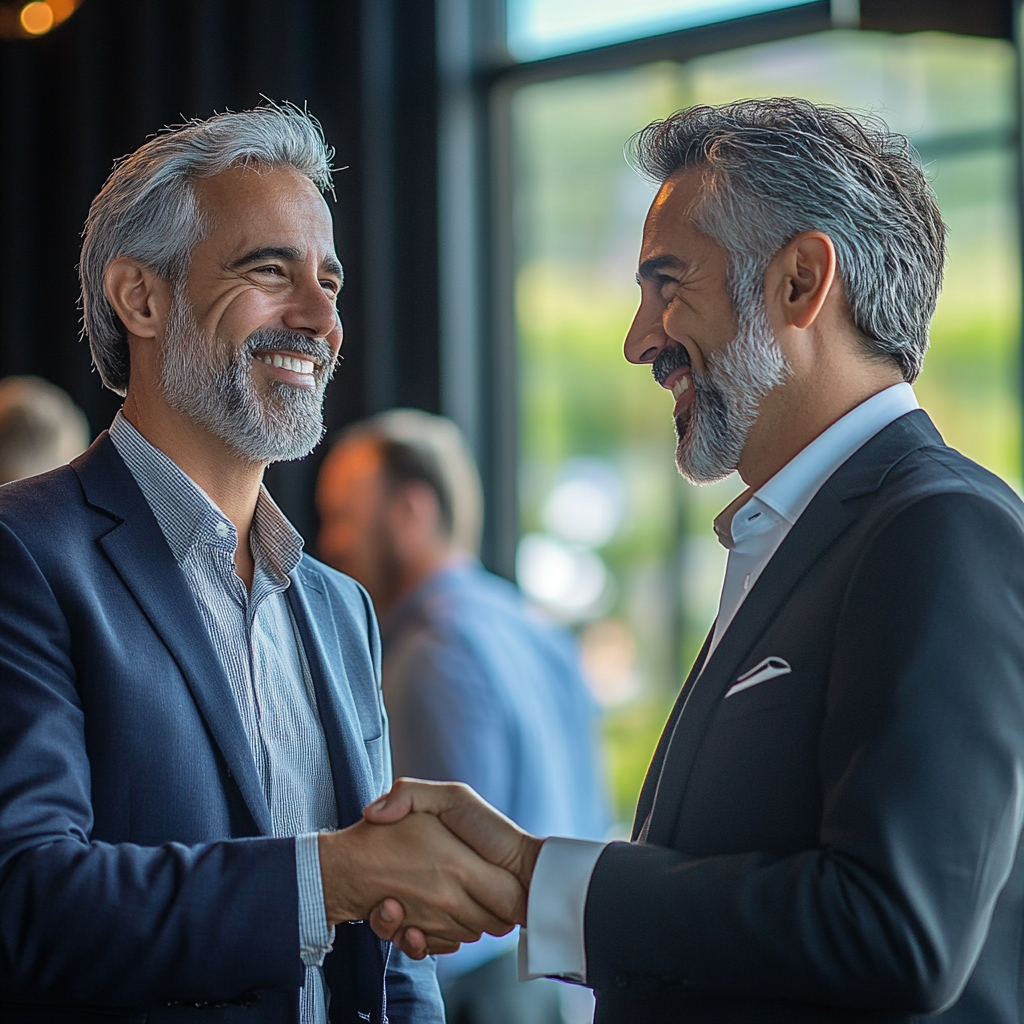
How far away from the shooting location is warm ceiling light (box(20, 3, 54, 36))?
3268mm

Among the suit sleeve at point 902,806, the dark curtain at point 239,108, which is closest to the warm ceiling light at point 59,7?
the dark curtain at point 239,108

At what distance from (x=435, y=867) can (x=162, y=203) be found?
1.06m

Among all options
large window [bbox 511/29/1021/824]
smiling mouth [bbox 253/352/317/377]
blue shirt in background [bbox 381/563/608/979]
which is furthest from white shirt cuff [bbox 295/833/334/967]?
large window [bbox 511/29/1021/824]

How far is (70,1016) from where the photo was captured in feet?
5.13

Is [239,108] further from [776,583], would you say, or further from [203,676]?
[776,583]

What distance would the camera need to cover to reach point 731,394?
1.78 metres

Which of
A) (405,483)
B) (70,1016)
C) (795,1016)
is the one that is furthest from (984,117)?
(70,1016)

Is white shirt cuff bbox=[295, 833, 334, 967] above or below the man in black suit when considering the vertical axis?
below

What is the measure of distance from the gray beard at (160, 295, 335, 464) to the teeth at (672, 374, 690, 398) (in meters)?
0.57

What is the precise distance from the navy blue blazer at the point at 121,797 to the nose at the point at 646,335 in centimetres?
74

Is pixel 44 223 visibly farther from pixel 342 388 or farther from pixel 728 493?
pixel 728 493

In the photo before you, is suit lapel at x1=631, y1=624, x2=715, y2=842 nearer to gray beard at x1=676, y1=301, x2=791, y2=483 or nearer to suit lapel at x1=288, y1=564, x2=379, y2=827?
gray beard at x1=676, y1=301, x2=791, y2=483

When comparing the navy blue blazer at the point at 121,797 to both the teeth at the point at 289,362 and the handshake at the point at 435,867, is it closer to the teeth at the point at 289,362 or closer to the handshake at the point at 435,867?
the handshake at the point at 435,867

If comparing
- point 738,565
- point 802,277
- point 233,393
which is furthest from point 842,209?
point 233,393
